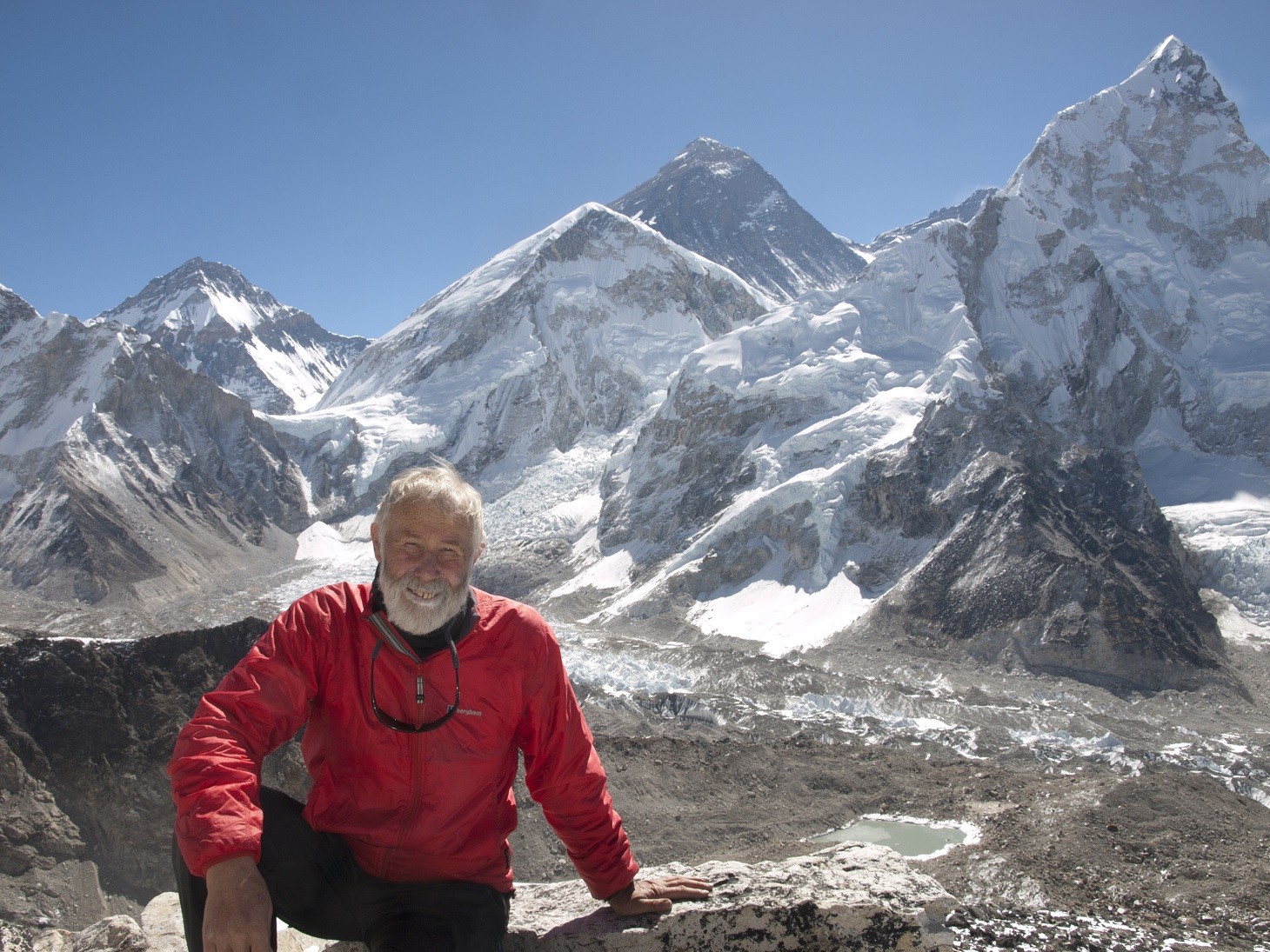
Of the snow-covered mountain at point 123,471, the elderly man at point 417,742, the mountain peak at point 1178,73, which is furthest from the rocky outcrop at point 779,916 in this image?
the mountain peak at point 1178,73

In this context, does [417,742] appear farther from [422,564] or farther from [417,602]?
[422,564]

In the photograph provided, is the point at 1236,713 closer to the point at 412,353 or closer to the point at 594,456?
the point at 594,456

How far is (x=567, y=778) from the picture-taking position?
394 cm

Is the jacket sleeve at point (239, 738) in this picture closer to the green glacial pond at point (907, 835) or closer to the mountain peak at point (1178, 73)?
the green glacial pond at point (907, 835)

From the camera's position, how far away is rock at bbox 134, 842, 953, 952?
365 cm

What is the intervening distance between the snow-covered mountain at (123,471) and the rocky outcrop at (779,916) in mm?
79187

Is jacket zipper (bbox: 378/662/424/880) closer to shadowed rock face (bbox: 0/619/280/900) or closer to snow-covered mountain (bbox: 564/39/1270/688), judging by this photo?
shadowed rock face (bbox: 0/619/280/900)

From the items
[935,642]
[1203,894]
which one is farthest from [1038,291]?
[1203,894]

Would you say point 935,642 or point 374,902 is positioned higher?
point 374,902

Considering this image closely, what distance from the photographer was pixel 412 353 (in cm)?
12862

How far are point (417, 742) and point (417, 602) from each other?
593mm

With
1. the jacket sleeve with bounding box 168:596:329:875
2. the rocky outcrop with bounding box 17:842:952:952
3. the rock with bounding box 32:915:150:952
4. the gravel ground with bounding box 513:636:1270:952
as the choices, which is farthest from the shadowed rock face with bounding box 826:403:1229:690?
the jacket sleeve with bounding box 168:596:329:875

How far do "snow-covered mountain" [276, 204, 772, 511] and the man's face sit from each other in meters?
97.2

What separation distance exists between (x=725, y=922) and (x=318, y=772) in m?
1.87
